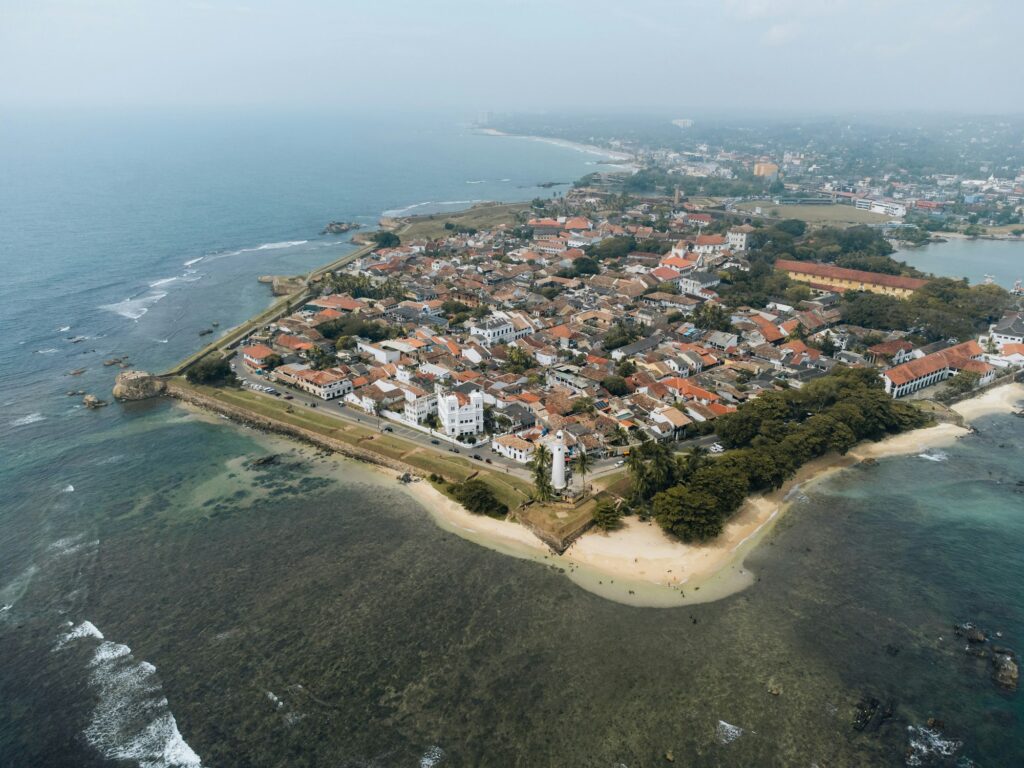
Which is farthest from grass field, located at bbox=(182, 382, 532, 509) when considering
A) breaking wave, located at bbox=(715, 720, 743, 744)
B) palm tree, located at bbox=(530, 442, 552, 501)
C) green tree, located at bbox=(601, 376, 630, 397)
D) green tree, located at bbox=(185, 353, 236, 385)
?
breaking wave, located at bbox=(715, 720, 743, 744)

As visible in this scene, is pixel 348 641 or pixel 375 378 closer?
pixel 348 641

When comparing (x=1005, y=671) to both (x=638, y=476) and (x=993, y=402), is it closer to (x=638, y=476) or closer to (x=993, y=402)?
(x=638, y=476)

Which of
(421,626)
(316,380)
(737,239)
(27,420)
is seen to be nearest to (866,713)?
(421,626)

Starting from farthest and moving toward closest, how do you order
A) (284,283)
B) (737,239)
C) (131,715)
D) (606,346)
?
1. (737,239)
2. (284,283)
3. (606,346)
4. (131,715)

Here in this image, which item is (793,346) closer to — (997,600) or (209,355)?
(997,600)

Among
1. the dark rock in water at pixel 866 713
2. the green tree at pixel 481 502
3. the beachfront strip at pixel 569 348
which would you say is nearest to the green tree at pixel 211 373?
the beachfront strip at pixel 569 348

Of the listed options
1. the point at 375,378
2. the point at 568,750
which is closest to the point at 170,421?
the point at 375,378

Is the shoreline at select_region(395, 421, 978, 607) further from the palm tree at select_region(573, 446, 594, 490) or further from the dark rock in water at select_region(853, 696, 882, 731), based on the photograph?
the dark rock in water at select_region(853, 696, 882, 731)

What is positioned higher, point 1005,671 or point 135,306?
point 1005,671
